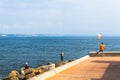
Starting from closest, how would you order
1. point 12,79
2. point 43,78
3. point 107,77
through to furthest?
point 43,78, point 107,77, point 12,79

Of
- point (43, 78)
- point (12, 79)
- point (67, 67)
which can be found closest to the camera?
point (43, 78)

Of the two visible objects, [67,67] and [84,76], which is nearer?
[84,76]

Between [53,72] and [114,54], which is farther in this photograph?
[114,54]

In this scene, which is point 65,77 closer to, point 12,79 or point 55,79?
point 55,79

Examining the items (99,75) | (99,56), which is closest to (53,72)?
(99,75)

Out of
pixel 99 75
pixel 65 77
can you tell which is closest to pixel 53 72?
pixel 65 77

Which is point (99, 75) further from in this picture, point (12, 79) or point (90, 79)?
point (12, 79)

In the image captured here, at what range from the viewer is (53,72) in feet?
63.4

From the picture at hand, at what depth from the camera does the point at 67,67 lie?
2286 cm

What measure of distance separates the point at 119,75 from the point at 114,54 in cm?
1564

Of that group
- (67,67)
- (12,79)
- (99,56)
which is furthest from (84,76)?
(99,56)

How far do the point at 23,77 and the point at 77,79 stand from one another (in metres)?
9.05

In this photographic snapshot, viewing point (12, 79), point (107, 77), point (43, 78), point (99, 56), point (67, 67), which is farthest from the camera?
point (99, 56)

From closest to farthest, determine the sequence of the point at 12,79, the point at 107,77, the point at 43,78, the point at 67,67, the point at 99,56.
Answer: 1. the point at 43,78
2. the point at 107,77
3. the point at 67,67
4. the point at 12,79
5. the point at 99,56
